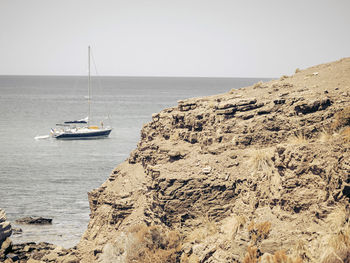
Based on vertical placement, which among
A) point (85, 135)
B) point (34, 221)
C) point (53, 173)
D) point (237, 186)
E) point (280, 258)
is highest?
point (237, 186)

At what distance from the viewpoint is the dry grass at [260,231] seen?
456 inches

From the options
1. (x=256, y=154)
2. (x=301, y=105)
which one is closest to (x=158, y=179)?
(x=256, y=154)

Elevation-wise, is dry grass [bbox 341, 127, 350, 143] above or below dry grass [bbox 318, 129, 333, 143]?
above

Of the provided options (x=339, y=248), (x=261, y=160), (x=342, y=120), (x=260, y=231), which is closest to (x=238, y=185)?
(x=261, y=160)

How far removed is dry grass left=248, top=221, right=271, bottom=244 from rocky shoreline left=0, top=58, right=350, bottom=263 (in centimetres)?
3

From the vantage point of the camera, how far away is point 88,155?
54094 mm

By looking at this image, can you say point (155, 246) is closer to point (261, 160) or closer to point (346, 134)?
point (261, 160)

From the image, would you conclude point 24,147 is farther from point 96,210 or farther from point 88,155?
point 96,210

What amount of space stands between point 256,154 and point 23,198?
2408cm

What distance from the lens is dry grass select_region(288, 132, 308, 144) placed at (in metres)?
13.7

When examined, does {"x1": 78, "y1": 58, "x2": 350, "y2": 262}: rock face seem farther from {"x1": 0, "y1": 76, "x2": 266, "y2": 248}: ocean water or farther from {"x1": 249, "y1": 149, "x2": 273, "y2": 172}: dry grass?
{"x1": 0, "y1": 76, "x2": 266, "y2": 248}: ocean water

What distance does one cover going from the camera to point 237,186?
1348cm

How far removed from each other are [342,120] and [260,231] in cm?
446

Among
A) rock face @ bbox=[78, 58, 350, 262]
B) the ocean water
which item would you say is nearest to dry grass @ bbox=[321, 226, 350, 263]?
rock face @ bbox=[78, 58, 350, 262]
